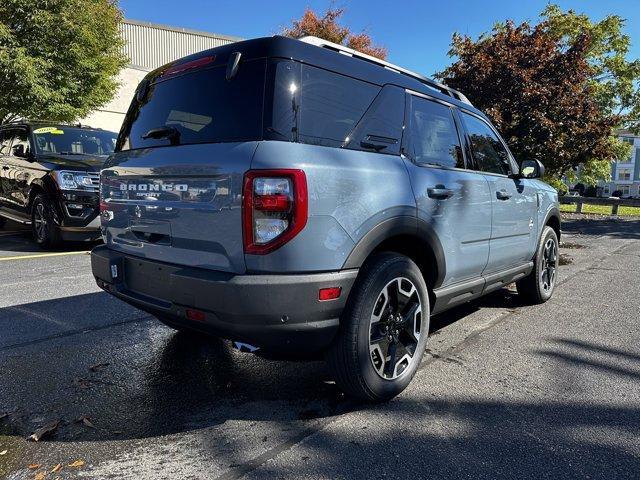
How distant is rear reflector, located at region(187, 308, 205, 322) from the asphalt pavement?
0.61 m

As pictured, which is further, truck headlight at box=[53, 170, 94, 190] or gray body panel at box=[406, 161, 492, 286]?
truck headlight at box=[53, 170, 94, 190]

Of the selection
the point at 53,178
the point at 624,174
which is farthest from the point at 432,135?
the point at 624,174

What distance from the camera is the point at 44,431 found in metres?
2.57

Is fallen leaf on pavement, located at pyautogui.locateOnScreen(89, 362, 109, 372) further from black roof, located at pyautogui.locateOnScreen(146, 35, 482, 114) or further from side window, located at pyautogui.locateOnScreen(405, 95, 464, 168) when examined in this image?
side window, located at pyautogui.locateOnScreen(405, 95, 464, 168)

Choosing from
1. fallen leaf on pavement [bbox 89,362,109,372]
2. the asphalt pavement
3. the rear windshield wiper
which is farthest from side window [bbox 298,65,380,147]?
fallen leaf on pavement [bbox 89,362,109,372]

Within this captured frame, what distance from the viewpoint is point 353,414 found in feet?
9.12

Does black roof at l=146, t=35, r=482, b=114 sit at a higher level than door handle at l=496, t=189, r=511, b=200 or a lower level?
higher

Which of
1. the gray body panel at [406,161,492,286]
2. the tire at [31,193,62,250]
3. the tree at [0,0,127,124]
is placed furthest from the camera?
the tree at [0,0,127,124]

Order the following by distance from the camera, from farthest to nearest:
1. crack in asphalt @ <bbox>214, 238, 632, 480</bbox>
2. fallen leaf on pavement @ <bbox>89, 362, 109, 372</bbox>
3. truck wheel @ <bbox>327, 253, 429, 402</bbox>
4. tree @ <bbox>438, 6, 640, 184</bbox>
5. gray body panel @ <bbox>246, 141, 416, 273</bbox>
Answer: tree @ <bbox>438, 6, 640, 184</bbox> → fallen leaf on pavement @ <bbox>89, 362, 109, 372</bbox> → truck wheel @ <bbox>327, 253, 429, 402</bbox> → gray body panel @ <bbox>246, 141, 416, 273</bbox> → crack in asphalt @ <bbox>214, 238, 632, 480</bbox>

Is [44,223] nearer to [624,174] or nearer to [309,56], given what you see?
[309,56]

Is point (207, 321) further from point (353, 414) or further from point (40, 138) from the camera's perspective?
point (40, 138)

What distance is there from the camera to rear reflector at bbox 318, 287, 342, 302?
2.42 meters

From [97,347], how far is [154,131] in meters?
1.84

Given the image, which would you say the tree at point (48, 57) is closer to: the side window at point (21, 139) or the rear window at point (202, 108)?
the side window at point (21, 139)
